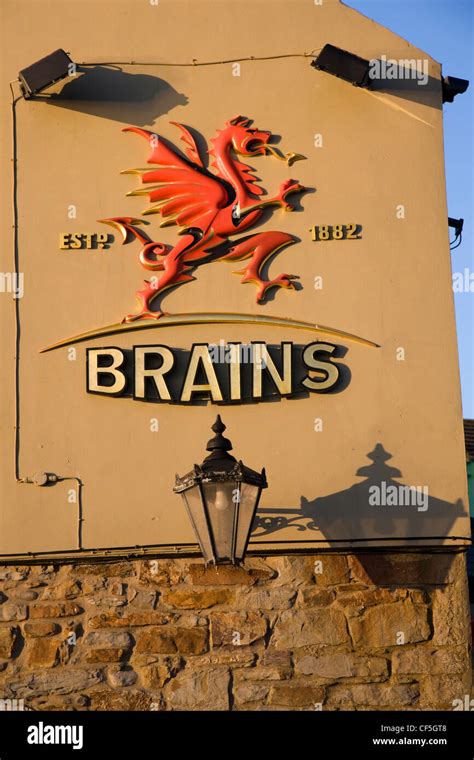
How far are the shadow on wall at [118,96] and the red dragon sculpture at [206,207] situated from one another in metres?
0.14

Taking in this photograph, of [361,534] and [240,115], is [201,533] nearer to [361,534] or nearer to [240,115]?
[361,534]

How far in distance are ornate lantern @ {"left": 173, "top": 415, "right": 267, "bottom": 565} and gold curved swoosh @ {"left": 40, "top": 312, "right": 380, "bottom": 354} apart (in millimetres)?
1461

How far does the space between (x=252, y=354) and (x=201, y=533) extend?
1.53 metres

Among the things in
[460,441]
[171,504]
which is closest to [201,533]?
[171,504]

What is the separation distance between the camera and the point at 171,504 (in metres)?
7.68

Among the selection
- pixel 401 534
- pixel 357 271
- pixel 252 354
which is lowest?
pixel 401 534

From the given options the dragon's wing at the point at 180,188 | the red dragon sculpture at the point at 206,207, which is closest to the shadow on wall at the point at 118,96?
the red dragon sculpture at the point at 206,207

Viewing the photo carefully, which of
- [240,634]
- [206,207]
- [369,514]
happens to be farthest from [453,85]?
[240,634]

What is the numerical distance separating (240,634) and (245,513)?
3.31ft

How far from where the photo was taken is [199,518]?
6797mm

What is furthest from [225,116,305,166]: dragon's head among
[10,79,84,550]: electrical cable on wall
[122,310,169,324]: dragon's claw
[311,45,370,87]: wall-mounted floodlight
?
[10,79,84,550]: electrical cable on wall

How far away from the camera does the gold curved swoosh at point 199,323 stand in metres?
8.00

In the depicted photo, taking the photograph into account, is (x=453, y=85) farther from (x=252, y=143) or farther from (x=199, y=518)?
(x=199, y=518)

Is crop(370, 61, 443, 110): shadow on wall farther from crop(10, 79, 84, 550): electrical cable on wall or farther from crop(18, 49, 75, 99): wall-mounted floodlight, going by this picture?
crop(10, 79, 84, 550): electrical cable on wall
